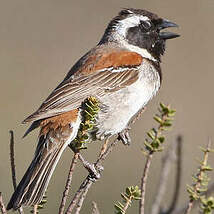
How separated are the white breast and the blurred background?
1794mm

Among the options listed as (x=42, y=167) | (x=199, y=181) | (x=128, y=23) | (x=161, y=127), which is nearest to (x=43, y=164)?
(x=42, y=167)

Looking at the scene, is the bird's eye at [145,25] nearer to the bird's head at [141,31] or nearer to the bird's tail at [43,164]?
the bird's head at [141,31]

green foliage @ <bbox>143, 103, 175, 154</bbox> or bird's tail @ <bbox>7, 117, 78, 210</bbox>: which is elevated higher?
green foliage @ <bbox>143, 103, 175, 154</bbox>

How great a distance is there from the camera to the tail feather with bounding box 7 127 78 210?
12.5 feet

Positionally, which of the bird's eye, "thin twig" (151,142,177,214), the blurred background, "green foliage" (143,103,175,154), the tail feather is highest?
the bird's eye

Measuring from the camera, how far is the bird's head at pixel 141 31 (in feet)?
18.0

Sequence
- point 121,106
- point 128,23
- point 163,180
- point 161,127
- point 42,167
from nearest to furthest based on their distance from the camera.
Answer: point 161,127 < point 163,180 < point 42,167 < point 121,106 < point 128,23

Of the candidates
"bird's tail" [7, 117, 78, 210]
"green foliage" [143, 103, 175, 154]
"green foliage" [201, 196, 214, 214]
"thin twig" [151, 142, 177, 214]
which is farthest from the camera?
"bird's tail" [7, 117, 78, 210]

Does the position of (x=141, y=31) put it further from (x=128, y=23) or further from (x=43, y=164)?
(x=43, y=164)

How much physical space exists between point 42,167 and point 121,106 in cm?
85

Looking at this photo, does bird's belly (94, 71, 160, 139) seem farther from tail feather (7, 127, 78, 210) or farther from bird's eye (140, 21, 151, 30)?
bird's eye (140, 21, 151, 30)

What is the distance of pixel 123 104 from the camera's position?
4922 mm

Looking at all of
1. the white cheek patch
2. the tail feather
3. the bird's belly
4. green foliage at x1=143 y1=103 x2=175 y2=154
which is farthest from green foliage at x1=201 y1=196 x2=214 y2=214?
the white cheek patch

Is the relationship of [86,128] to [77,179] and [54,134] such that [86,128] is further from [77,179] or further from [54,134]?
[77,179]
